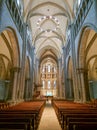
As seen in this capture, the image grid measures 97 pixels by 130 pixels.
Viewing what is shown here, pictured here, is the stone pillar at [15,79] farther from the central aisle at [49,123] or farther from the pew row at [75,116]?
the pew row at [75,116]

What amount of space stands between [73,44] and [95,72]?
30.3 feet

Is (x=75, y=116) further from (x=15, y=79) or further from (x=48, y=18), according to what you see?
(x=48, y=18)

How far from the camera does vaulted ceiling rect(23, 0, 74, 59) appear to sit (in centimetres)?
1666

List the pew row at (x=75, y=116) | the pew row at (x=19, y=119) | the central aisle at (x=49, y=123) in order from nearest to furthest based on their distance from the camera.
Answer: the pew row at (x=19, y=119) < the pew row at (x=75, y=116) < the central aisle at (x=49, y=123)

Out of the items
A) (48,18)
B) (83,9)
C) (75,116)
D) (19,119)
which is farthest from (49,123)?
(48,18)

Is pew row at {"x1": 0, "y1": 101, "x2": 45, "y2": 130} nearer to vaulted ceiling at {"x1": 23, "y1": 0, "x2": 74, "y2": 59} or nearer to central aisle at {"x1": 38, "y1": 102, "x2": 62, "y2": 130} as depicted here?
central aisle at {"x1": 38, "y1": 102, "x2": 62, "y2": 130}

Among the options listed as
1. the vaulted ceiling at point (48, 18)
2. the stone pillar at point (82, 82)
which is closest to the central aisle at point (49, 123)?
the stone pillar at point (82, 82)

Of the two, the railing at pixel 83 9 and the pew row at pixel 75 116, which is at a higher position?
the railing at pixel 83 9

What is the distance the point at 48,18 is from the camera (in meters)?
21.1

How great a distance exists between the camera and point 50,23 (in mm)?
22562

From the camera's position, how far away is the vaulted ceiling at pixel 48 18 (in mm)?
16656

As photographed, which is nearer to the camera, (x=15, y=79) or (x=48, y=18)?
(x=15, y=79)

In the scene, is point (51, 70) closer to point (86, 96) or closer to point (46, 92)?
point (46, 92)

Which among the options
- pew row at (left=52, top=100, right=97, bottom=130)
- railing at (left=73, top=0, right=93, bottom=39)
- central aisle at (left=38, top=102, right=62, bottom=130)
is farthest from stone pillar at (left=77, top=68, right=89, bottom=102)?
pew row at (left=52, top=100, right=97, bottom=130)
